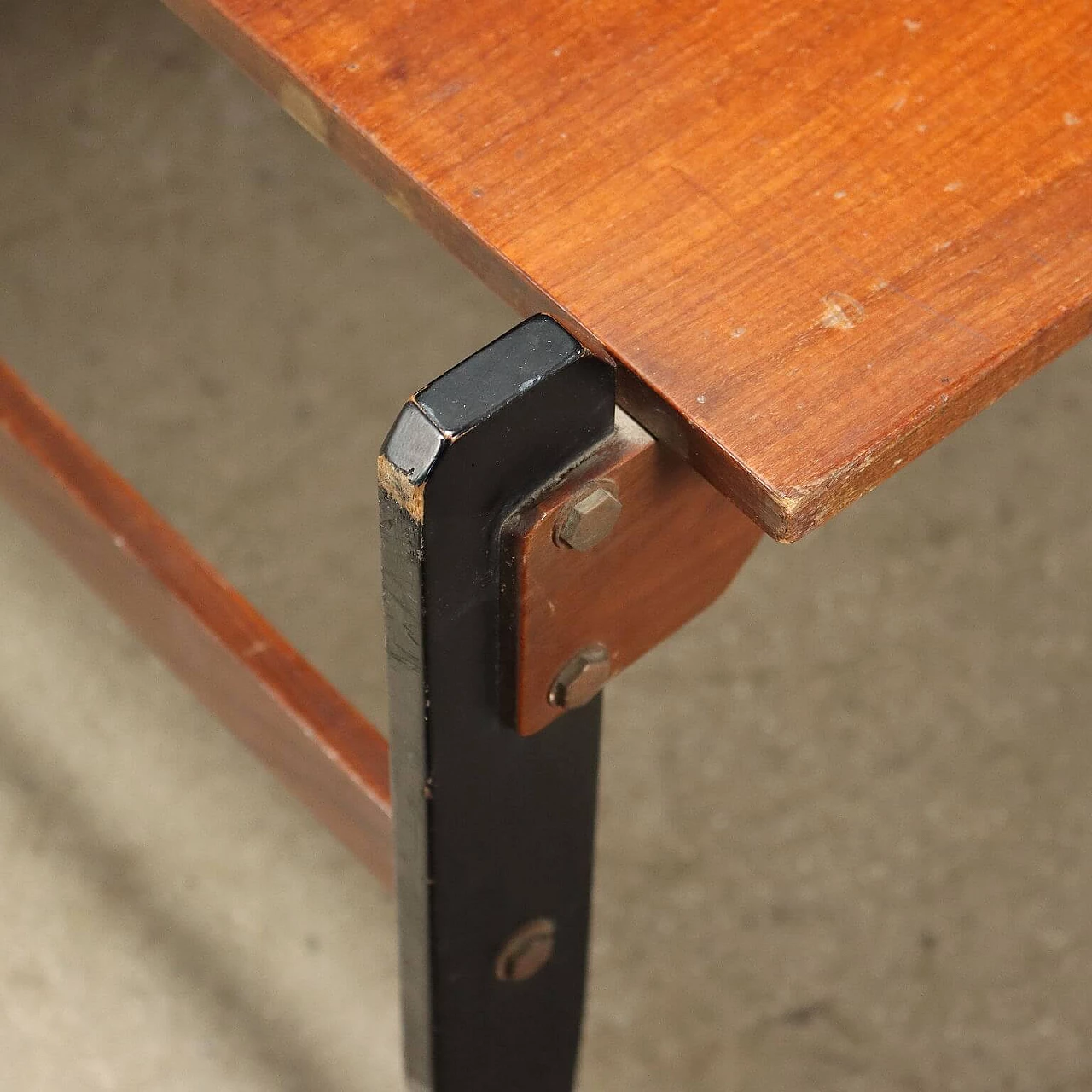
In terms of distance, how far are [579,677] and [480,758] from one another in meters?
0.06

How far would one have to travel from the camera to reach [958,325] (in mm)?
630

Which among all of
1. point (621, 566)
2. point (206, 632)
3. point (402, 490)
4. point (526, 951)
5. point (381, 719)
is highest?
point (402, 490)

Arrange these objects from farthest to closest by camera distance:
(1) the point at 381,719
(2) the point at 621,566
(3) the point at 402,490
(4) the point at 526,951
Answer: (1) the point at 381,719 < (4) the point at 526,951 < (2) the point at 621,566 < (3) the point at 402,490

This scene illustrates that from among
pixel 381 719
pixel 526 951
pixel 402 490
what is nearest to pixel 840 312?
pixel 402 490

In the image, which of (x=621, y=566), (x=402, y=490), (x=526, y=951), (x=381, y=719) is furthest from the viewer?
(x=381, y=719)

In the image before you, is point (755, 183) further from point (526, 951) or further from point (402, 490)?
point (526, 951)

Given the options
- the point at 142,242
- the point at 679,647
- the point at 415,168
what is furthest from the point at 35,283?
the point at 415,168

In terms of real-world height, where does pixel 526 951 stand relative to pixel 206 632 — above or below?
below

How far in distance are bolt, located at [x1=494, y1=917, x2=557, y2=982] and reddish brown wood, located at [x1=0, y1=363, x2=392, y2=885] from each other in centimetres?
9

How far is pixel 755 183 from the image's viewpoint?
670mm

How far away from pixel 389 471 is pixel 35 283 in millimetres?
1317

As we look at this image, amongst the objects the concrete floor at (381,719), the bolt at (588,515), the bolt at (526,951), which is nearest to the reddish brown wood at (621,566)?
the bolt at (588,515)

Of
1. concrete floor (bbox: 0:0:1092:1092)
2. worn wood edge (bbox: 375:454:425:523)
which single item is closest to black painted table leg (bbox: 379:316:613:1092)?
worn wood edge (bbox: 375:454:425:523)

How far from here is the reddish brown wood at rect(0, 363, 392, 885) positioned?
985mm
